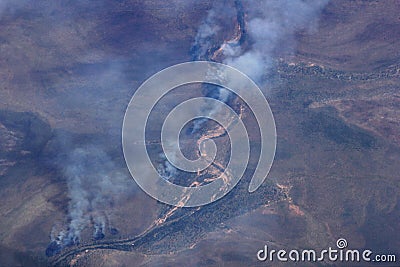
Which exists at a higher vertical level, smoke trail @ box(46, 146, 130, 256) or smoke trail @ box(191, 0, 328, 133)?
smoke trail @ box(191, 0, 328, 133)

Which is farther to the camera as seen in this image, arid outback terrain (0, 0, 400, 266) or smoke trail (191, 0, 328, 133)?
smoke trail (191, 0, 328, 133)

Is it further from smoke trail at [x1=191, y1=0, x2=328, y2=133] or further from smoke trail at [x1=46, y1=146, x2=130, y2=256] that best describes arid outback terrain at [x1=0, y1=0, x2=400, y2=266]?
smoke trail at [x1=191, y1=0, x2=328, y2=133]

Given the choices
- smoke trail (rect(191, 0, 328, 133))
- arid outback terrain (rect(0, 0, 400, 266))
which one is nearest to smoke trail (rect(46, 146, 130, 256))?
arid outback terrain (rect(0, 0, 400, 266))

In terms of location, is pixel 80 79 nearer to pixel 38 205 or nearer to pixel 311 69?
pixel 38 205

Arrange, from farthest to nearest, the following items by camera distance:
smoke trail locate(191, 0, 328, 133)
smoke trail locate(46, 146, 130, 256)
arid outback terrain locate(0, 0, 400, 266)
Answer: smoke trail locate(191, 0, 328, 133)
arid outback terrain locate(0, 0, 400, 266)
smoke trail locate(46, 146, 130, 256)

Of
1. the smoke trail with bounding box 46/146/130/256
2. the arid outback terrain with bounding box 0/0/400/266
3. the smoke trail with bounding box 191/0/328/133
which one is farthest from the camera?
the smoke trail with bounding box 191/0/328/133

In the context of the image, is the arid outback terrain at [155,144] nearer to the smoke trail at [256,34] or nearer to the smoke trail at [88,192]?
the smoke trail at [88,192]

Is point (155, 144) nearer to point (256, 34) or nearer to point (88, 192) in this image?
point (88, 192)
